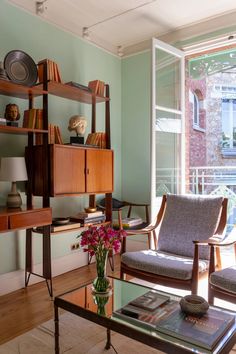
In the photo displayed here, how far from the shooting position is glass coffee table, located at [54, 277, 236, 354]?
125 cm

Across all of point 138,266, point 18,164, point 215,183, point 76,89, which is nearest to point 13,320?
point 138,266

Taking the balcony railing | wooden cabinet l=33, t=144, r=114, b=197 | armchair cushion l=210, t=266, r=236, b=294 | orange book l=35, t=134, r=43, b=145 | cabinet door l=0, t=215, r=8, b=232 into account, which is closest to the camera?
armchair cushion l=210, t=266, r=236, b=294

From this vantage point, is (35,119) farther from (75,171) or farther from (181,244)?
(181,244)

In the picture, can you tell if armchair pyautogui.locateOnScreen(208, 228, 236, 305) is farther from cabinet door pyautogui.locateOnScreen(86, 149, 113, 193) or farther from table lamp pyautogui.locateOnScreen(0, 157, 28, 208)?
table lamp pyautogui.locateOnScreen(0, 157, 28, 208)

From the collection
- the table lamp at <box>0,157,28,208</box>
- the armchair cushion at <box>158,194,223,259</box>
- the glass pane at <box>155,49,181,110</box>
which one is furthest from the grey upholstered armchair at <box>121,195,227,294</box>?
the glass pane at <box>155,49,181,110</box>

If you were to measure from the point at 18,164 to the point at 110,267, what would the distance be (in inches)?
63.1

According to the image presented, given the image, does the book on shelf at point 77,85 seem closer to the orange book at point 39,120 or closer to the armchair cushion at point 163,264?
the orange book at point 39,120

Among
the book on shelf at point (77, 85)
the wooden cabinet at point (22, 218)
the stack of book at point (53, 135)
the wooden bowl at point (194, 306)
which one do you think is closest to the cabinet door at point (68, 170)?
the stack of book at point (53, 135)

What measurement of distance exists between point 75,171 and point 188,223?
3.80 ft

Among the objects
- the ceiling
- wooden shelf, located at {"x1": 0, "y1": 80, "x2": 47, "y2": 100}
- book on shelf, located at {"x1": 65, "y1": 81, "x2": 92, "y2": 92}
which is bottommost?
wooden shelf, located at {"x1": 0, "y1": 80, "x2": 47, "y2": 100}

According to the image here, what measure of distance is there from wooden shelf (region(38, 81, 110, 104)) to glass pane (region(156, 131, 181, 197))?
0.84 meters

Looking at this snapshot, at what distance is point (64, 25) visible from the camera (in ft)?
10.6

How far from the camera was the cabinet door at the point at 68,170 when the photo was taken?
8.64 feet

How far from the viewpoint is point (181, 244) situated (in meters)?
2.59
